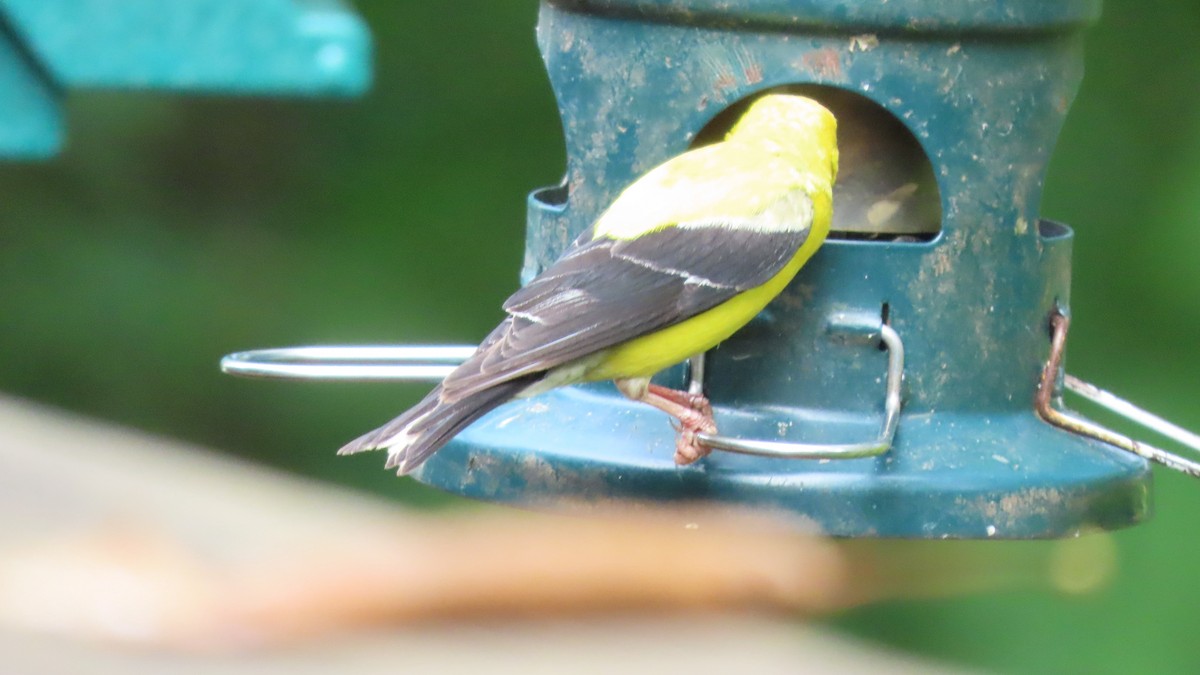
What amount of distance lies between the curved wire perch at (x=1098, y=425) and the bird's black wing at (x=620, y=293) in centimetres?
69

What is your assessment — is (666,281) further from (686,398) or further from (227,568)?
(227,568)

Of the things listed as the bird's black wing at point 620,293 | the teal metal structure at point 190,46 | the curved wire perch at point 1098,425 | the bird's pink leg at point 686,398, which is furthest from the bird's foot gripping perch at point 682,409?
the teal metal structure at point 190,46

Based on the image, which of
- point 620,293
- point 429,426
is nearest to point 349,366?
point 429,426

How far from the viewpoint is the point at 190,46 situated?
212 cm

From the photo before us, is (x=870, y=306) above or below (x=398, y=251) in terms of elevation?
above

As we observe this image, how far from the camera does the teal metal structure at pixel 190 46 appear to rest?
2119mm

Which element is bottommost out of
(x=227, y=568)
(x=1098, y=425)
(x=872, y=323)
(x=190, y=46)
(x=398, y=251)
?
(x=227, y=568)

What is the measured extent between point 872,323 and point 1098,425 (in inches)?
20.5

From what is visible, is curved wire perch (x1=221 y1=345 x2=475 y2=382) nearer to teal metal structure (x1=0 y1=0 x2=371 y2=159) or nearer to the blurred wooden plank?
teal metal structure (x1=0 y1=0 x2=371 y2=159)

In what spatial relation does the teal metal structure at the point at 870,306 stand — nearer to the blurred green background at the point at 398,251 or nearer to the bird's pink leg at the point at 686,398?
the bird's pink leg at the point at 686,398

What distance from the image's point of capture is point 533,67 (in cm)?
581

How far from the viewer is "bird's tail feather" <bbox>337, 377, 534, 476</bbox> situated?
9.15ft

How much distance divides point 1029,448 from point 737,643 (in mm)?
2421

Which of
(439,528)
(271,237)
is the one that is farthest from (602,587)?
(271,237)
